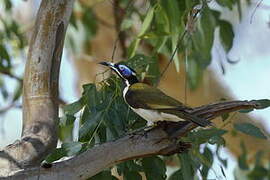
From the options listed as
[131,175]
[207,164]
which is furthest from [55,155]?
[207,164]

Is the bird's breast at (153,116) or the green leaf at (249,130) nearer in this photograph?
the bird's breast at (153,116)

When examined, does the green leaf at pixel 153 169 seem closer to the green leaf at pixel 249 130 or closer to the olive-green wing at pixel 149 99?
the olive-green wing at pixel 149 99

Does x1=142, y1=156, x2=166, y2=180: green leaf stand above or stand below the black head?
below

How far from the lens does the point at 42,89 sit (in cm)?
294

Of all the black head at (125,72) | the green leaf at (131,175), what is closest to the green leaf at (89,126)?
the green leaf at (131,175)

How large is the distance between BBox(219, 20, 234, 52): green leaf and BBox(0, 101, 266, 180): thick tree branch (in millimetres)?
1097

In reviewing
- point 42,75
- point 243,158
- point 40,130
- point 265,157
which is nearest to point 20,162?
point 40,130

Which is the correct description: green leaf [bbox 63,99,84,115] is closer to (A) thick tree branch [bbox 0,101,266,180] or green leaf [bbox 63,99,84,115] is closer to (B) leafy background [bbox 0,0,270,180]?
(B) leafy background [bbox 0,0,270,180]

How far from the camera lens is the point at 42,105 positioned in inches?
115

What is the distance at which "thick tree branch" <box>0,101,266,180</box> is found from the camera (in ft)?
8.58

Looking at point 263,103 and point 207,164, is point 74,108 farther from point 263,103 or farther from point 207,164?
point 263,103

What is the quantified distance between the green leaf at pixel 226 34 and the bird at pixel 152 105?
2.58ft

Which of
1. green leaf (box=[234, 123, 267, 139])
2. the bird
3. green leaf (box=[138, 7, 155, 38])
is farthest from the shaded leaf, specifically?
green leaf (box=[138, 7, 155, 38])

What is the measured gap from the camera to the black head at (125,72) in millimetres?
3225
